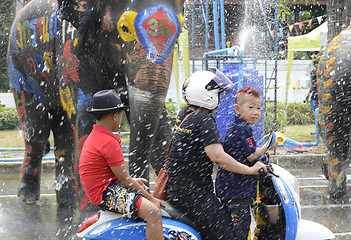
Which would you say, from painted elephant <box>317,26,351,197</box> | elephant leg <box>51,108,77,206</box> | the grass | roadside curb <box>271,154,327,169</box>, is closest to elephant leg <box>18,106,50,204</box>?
elephant leg <box>51,108,77,206</box>

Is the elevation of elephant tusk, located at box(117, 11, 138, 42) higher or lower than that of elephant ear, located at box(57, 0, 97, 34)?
lower

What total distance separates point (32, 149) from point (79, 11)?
2438 millimetres

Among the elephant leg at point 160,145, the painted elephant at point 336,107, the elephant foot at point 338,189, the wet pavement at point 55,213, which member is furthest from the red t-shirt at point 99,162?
the elephant foot at point 338,189

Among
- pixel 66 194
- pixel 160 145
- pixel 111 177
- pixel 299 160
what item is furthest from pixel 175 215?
pixel 299 160

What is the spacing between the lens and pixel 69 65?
459 cm

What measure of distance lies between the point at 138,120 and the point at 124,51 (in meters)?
0.70

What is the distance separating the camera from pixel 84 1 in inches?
166

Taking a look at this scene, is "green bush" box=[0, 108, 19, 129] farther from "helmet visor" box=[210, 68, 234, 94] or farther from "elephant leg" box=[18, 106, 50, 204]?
"helmet visor" box=[210, 68, 234, 94]

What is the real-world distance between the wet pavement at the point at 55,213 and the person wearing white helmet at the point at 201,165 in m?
2.19

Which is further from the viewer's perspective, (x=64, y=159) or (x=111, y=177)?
(x=64, y=159)

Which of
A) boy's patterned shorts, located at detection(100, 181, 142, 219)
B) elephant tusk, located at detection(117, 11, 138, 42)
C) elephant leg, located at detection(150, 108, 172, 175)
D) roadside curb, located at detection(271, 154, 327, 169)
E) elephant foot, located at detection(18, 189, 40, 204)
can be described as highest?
elephant tusk, located at detection(117, 11, 138, 42)

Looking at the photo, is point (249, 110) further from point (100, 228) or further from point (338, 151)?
Answer: point (338, 151)

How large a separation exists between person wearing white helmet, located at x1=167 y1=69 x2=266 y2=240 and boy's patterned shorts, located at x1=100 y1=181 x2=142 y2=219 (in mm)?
262

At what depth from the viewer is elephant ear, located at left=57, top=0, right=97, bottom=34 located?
13.8ft
